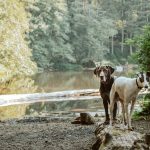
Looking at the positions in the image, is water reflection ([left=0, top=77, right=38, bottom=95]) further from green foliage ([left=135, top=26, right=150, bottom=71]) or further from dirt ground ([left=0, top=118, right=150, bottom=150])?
dirt ground ([left=0, top=118, right=150, bottom=150])

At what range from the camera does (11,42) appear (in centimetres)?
2859

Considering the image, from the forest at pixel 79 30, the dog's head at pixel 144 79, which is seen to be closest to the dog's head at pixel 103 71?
the dog's head at pixel 144 79

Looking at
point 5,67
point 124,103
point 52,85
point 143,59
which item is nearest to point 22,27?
point 5,67

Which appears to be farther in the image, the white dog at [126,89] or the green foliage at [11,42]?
the green foliage at [11,42]

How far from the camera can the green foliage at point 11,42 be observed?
28.3 metres

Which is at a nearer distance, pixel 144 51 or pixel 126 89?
pixel 126 89

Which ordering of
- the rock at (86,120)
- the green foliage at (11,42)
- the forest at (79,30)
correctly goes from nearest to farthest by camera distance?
1. the rock at (86,120)
2. the green foliage at (11,42)
3. the forest at (79,30)

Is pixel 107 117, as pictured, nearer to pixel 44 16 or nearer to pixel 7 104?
pixel 7 104

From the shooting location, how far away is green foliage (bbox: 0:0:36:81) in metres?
28.3

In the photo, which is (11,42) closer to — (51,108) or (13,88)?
(13,88)

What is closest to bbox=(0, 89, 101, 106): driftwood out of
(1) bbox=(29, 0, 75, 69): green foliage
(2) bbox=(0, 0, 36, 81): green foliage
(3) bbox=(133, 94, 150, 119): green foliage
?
(2) bbox=(0, 0, 36, 81): green foliage

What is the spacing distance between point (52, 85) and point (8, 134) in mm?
28203

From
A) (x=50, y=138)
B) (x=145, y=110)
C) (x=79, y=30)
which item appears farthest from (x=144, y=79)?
(x=79, y=30)

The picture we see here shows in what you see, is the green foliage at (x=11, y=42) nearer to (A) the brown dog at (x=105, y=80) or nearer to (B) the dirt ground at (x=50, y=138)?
(B) the dirt ground at (x=50, y=138)
